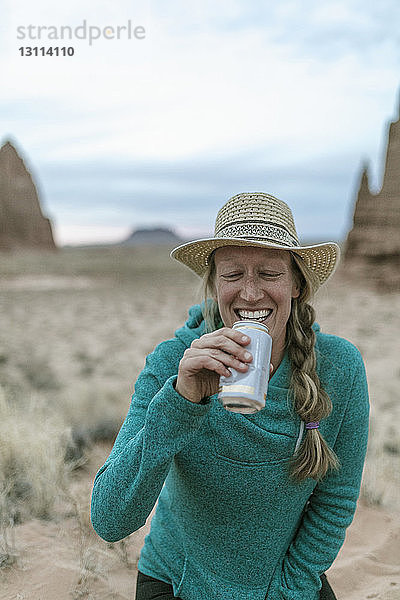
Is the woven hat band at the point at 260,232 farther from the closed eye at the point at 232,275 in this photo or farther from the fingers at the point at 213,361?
the fingers at the point at 213,361

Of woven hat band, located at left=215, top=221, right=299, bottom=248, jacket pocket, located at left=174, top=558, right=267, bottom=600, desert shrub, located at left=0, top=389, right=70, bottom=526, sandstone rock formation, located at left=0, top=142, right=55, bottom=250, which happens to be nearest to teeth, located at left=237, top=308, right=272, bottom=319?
woven hat band, located at left=215, top=221, right=299, bottom=248

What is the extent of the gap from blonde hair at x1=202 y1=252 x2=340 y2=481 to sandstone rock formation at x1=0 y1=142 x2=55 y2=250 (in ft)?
150

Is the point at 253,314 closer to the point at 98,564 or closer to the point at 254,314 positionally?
the point at 254,314

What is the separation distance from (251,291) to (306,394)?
1.49 ft

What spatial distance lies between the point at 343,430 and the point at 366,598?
129cm

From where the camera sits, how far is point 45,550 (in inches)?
116

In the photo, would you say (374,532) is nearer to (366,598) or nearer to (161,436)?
(366,598)

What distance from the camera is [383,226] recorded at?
18141 mm

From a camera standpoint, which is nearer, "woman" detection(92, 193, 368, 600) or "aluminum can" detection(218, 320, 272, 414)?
"aluminum can" detection(218, 320, 272, 414)

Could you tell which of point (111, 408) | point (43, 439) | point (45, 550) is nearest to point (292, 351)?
point (45, 550)

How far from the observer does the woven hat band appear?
179cm

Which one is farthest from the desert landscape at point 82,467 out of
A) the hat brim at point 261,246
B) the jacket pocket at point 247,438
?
the jacket pocket at point 247,438

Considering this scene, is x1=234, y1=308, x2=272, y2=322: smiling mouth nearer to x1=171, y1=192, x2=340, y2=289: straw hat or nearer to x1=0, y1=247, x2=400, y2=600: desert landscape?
x1=171, y1=192, x2=340, y2=289: straw hat

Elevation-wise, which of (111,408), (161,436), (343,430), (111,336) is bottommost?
(111,336)
